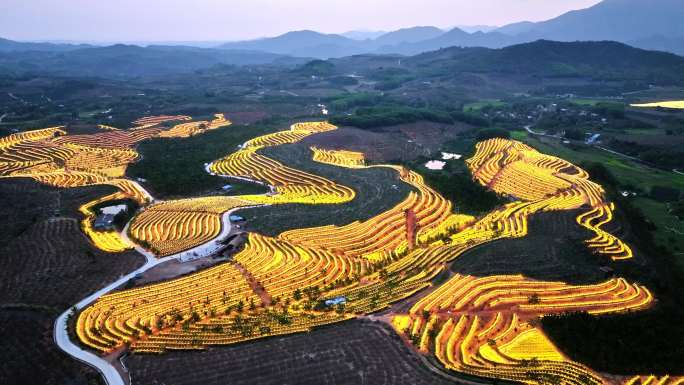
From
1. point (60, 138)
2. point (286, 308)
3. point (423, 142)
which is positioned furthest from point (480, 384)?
point (60, 138)

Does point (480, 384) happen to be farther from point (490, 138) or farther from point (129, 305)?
point (490, 138)

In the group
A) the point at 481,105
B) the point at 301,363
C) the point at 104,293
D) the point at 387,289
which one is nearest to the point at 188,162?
the point at 104,293

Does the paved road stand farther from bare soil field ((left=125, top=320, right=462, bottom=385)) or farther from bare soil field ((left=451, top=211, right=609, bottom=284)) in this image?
bare soil field ((left=451, top=211, right=609, bottom=284))

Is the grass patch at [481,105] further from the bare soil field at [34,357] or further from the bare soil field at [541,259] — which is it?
the bare soil field at [34,357]

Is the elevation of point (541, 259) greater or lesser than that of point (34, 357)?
greater

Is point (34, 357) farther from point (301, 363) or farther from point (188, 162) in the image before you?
point (188, 162)

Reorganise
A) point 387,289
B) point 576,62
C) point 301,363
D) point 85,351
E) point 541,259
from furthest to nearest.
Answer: point 576,62, point 541,259, point 387,289, point 85,351, point 301,363

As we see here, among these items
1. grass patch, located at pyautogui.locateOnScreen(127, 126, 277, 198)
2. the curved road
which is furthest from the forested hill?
the curved road
